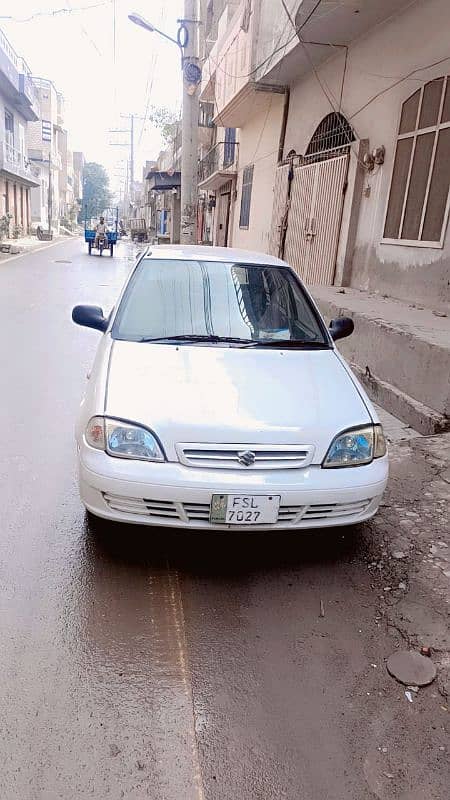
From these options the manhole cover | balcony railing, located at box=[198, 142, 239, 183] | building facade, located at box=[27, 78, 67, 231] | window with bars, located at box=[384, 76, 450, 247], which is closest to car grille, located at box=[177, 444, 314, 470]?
the manhole cover

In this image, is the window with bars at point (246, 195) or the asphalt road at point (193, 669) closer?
the asphalt road at point (193, 669)

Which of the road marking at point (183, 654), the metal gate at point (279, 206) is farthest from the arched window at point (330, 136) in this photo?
the road marking at point (183, 654)

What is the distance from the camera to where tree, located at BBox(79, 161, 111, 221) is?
103m

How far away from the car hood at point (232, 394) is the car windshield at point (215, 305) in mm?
212

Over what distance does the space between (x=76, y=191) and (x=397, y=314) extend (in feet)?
338

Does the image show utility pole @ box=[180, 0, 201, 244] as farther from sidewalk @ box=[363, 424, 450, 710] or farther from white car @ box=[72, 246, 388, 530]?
white car @ box=[72, 246, 388, 530]

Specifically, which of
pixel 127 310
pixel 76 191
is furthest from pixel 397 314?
pixel 76 191

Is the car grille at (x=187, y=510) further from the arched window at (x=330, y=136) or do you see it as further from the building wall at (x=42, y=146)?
the building wall at (x=42, y=146)

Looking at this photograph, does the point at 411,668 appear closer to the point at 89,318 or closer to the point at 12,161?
the point at 89,318

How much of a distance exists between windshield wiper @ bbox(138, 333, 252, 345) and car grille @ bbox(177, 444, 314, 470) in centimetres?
113

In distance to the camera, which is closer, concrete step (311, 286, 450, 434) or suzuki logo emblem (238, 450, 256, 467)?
suzuki logo emblem (238, 450, 256, 467)

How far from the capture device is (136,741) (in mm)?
2098

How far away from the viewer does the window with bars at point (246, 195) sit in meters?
16.1

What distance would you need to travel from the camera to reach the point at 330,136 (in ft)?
33.4
